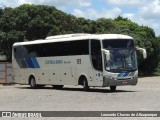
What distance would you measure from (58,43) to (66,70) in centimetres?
190

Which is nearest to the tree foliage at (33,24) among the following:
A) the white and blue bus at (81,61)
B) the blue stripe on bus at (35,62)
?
the white and blue bus at (81,61)

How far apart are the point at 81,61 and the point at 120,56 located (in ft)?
9.49

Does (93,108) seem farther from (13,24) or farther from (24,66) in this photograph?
(13,24)

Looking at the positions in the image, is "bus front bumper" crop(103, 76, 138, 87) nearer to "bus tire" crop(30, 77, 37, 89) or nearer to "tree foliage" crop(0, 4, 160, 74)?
"bus tire" crop(30, 77, 37, 89)

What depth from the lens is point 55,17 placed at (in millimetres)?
52094

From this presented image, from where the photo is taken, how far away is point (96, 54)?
27422 millimetres

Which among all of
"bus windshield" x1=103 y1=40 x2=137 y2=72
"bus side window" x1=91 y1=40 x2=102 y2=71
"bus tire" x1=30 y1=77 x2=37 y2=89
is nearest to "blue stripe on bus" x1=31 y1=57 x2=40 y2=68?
"bus tire" x1=30 y1=77 x2=37 y2=89

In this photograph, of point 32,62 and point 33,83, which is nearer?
point 32,62

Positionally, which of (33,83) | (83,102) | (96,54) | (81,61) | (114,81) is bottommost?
(83,102)

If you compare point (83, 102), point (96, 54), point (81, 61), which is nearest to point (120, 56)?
point (96, 54)

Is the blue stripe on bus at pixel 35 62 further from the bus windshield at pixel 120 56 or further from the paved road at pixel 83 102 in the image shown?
the paved road at pixel 83 102

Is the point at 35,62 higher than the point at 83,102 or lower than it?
higher

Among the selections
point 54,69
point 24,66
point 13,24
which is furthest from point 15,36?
point 54,69

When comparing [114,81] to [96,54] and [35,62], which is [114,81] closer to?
[96,54]
